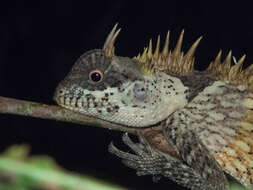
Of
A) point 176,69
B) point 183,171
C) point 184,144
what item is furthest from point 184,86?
point 183,171

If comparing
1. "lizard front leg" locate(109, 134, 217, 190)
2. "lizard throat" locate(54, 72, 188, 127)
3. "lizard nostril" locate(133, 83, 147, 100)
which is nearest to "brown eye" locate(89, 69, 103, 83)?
"lizard throat" locate(54, 72, 188, 127)

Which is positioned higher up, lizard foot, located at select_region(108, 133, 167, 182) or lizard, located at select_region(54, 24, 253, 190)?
lizard, located at select_region(54, 24, 253, 190)

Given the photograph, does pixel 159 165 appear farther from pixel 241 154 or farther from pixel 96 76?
pixel 96 76

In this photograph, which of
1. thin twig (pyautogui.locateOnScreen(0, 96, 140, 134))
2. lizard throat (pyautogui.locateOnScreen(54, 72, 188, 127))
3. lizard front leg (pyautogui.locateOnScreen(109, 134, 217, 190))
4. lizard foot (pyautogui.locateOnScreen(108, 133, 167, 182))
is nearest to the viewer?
thin twig (pyautogui.locateOnScreen(0, 96, 140, 134))

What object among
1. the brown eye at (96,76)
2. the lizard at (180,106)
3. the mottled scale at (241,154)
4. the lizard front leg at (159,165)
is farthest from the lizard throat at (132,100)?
the mottled scale at (241,154)

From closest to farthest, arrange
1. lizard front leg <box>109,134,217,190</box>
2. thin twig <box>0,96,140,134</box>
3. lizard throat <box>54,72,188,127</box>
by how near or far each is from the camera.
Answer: thin twig <box>0,96,140,134</box> → lizard throat <box>54,72,188,127</box> → lizard front leg <box>109,134,217,190</box>

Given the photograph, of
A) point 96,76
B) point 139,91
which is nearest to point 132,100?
point 139,91

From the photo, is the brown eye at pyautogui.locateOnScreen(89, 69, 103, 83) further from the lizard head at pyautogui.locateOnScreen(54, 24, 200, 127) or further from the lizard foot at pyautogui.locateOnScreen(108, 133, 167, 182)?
the lizard foot at pyautogui.locateOnScreen(108, 133, 167, 182)

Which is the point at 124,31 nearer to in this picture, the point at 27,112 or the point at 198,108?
the point at 198,108
